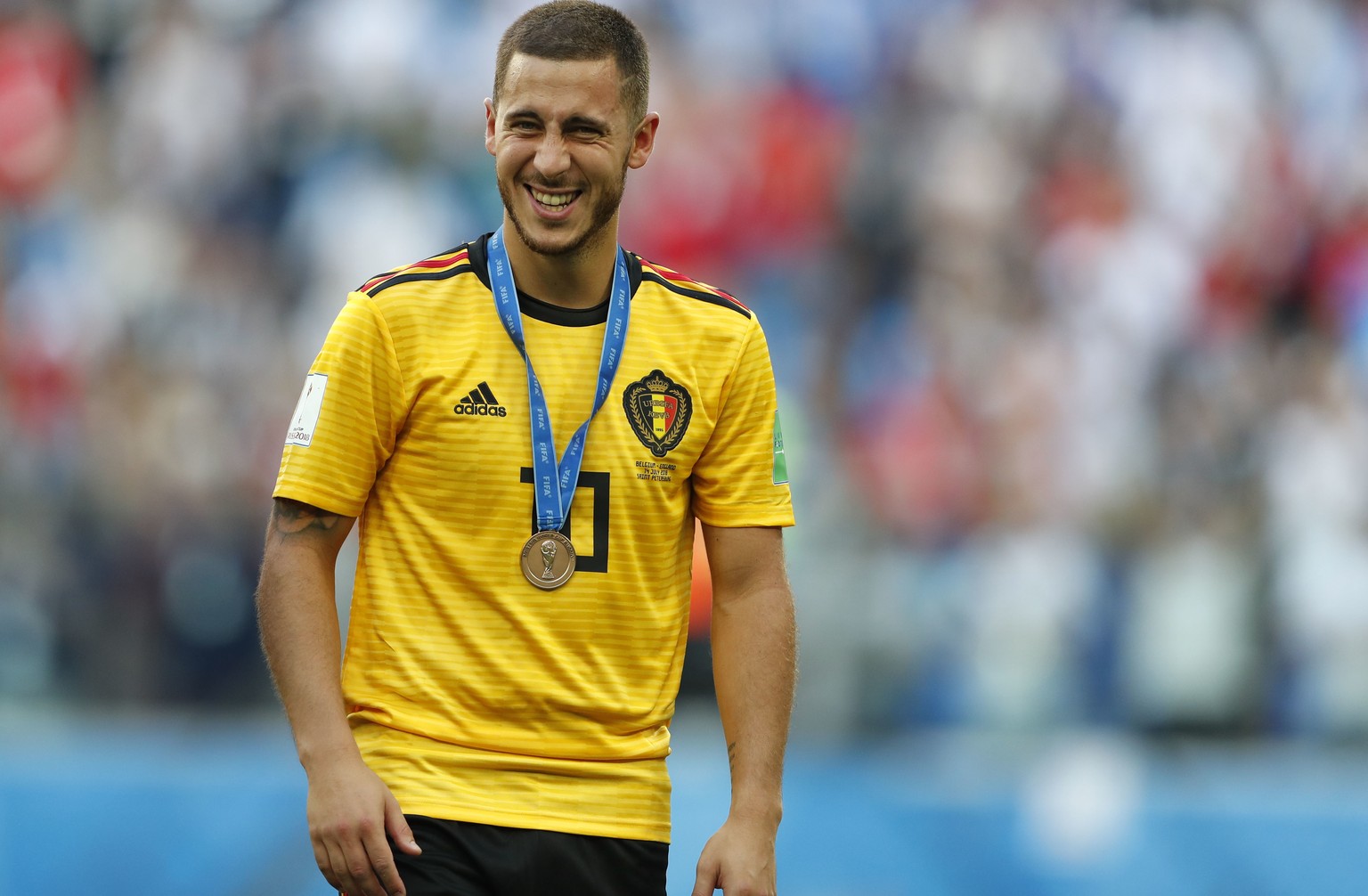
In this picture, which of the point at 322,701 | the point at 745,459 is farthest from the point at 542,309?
the point at 322,701

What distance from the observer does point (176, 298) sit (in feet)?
31.9

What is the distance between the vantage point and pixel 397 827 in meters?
3.36

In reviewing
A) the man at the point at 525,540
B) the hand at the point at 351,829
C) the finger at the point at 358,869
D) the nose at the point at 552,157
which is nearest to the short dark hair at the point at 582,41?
the man at the point at 525,540

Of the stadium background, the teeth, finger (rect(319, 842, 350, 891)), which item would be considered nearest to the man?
the teeth

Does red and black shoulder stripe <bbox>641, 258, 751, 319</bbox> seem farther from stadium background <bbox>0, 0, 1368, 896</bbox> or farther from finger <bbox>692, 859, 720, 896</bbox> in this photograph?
stadium background <bbox>0, 0, 1368, 896</bbox>

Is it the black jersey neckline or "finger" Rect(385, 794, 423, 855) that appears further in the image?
the black jersey neckline

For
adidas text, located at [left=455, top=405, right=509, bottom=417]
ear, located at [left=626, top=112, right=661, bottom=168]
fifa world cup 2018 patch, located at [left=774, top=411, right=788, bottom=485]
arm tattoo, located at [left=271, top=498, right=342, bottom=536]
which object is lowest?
arm tattoo, located at [left=271, top=498, right=342, bottom=536]

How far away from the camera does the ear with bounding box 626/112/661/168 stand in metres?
3.80

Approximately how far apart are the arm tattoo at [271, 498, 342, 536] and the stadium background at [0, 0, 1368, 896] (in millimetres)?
3773

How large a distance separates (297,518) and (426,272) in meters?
0.55

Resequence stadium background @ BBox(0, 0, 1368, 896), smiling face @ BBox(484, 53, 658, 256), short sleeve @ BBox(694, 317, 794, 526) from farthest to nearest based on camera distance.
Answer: stadium background @ BBox(0, 0, 1368, 896) < short sleeve @ BBox(694, 317, 794, 526) < smiling face @ BBox(484, 53, 658, 256)

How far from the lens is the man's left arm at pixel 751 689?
3.59 metres

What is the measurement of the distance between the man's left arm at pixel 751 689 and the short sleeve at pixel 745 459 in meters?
0.04

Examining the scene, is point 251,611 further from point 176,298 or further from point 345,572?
point 176,298
